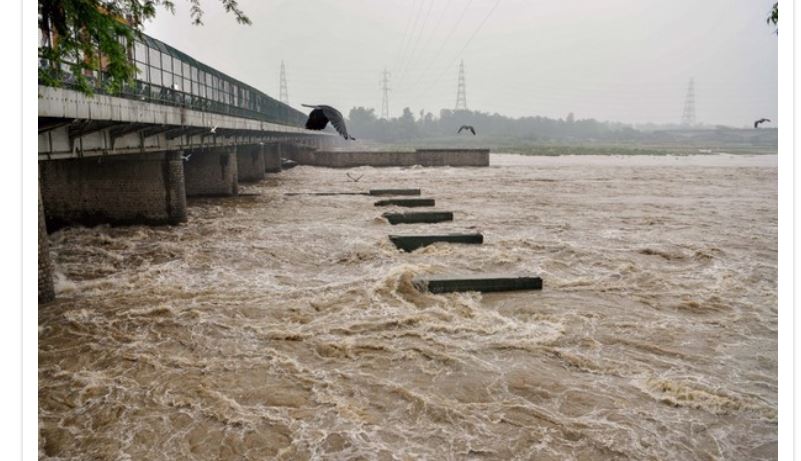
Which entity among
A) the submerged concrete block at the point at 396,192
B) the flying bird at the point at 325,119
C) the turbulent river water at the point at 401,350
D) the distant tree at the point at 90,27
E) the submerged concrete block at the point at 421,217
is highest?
the distant tree at the point at 90,27

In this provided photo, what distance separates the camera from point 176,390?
981 centimetres

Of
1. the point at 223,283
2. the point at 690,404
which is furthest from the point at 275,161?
the point at 690,404

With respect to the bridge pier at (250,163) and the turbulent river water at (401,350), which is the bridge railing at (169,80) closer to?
the turbulent river water at (401,350)

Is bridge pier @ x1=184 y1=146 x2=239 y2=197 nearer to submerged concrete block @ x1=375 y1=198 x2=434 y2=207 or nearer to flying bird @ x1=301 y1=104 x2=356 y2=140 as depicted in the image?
submerged concrete block @ x1=375 y1=198 x2=434 y2=207

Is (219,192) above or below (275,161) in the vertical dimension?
below

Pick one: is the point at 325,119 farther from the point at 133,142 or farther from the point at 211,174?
the point at 211,174

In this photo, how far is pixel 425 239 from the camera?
870 inches

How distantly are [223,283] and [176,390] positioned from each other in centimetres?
743

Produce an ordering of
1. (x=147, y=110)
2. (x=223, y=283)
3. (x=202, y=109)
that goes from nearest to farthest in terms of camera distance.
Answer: (x=223, y=283) < (x=147, y=110) < (x=202, y=109)

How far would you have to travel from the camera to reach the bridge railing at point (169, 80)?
15445 mm

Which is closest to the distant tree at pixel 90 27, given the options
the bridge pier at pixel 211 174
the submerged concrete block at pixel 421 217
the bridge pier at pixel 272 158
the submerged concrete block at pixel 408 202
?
the submerged concrete block at pixel 421 217

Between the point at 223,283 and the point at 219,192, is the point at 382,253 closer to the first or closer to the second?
the point at 223,283

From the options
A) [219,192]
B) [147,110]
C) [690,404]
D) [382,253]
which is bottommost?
[690,404]

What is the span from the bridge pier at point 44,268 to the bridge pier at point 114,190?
1208cm
